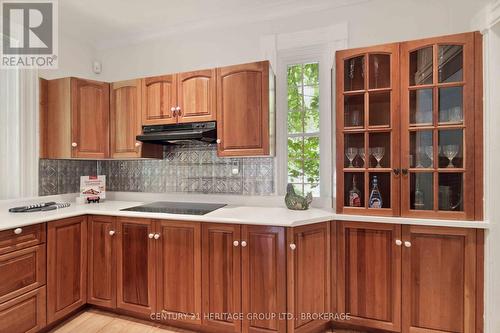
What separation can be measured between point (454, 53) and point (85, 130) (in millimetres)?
3050

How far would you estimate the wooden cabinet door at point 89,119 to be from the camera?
7.73ft

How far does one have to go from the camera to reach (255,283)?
1.74 meters

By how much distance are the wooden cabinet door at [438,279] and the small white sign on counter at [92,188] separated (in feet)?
9.15

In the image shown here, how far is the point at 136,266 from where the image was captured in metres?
2.01

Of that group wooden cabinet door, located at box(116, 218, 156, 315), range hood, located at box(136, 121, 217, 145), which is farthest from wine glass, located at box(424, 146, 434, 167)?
wooden cabinet door, located at box(116, 218, 156, 315)

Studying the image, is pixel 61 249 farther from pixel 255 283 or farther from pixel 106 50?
pixel 106 50

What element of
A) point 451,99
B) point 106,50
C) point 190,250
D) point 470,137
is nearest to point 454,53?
point 451,99

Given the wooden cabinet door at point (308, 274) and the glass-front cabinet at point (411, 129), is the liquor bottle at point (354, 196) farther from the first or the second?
the wooden cabinet door at point (308, 274)

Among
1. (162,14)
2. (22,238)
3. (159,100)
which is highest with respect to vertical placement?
(162,14)

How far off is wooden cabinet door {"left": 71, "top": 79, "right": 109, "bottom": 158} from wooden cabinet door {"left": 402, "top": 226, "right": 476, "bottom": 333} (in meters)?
2.71

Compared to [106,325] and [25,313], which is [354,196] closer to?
[106,325]

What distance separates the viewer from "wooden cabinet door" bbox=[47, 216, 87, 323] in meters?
1.88

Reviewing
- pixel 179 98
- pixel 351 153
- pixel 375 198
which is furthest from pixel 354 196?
pixel 179 98

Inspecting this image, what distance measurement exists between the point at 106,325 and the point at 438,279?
2.48m
